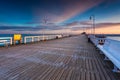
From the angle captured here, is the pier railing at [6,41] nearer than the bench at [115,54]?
No

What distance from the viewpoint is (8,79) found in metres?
2.57

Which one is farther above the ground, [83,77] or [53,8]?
[53,8]

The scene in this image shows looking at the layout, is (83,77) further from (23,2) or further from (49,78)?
(23,2)

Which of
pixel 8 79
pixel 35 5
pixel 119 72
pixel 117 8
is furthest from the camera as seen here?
pixel 35 5

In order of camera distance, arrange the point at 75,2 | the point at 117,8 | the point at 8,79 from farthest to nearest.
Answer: the point at 117,8, the point at 75,2, the point at 8,79

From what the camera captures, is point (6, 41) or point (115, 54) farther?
point (6, 41)

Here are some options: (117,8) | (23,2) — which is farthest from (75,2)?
(23,2)

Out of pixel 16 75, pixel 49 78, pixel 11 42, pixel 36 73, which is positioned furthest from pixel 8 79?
pixel 11 42

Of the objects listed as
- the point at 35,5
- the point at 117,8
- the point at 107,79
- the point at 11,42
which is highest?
the point at 35,5

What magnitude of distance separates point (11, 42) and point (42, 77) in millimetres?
7603

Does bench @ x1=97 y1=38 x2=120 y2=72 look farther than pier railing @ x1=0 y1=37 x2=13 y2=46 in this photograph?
No

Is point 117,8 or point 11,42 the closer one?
point 11,42

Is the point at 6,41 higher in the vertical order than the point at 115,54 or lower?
higher

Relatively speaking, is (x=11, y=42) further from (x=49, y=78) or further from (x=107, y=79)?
(x=107, y=79)
